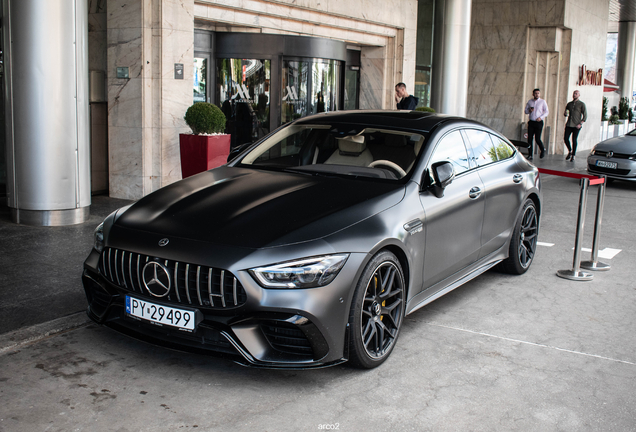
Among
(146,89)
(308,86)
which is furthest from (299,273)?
(308,86)

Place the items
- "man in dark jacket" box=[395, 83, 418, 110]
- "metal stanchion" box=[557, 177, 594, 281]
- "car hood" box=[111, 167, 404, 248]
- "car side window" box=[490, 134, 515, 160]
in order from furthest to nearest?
1. "man in dark jacket" box=[395, 83, 418, 110]
2. "metal stanchion" box=[557, 177, 594, 281]
3. "car side window" box=[490, 134, 515, 160]
4. "car hood" box=[111, 167, 404, 248]

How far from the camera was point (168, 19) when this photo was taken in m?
9.95

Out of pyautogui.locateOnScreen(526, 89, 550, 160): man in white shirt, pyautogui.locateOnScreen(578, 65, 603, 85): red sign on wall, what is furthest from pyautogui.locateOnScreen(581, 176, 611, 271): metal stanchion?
pyautogui.locateOnScreen(578, 65, 603, 85): red sign on wall

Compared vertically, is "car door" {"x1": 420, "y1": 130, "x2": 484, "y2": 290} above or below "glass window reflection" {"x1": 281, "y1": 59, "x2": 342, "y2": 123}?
below

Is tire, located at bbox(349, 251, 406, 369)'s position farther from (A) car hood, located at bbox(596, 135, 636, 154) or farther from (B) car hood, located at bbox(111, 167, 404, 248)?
(A) car hood, located at bbox(596, 135, 636, 154)

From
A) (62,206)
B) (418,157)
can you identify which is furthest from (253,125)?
(418,157)

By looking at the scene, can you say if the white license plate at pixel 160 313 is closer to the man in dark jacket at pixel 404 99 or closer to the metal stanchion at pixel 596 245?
the metal stanchion at pixel 596 245

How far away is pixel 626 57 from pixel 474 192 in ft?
134

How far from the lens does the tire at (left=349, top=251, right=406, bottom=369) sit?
394cm

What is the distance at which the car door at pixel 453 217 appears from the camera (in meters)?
4.75

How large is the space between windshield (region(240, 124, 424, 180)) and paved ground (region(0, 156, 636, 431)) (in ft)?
3.95

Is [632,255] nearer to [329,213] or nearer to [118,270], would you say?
[329,213]

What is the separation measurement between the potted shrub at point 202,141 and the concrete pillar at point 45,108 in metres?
1.83

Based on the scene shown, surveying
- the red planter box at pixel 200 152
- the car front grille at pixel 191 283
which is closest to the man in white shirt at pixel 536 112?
the red planter box at pixel 200 152
